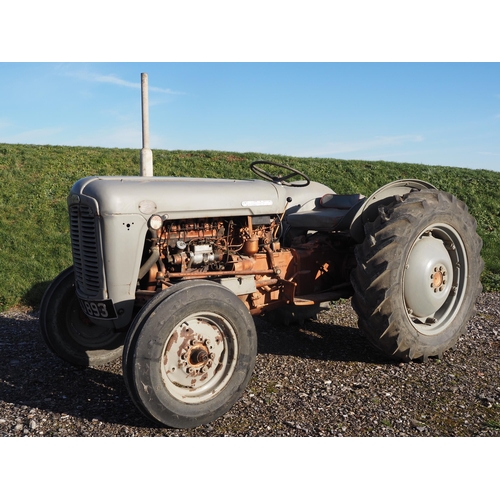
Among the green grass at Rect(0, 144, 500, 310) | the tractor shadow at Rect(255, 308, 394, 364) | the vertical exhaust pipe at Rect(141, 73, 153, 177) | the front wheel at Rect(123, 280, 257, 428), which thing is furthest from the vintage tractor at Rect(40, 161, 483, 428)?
the vertical exhaust pipe at Rect(141, 73, 153, 177)

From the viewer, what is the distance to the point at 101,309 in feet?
12.7

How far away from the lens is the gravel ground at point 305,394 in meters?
3.46

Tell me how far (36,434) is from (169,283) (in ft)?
4.50

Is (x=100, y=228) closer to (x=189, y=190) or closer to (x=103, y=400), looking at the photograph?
(x=189, y=190)

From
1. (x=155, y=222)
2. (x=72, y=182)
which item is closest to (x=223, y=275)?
(x=155, y=222)

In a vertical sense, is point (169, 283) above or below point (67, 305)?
above

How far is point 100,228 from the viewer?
12.1 feet

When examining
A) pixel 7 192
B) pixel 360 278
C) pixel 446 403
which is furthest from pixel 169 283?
pixel 7 192

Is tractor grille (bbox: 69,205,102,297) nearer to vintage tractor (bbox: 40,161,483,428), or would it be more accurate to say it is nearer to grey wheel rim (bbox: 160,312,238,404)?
vintage tractor (bbox: 40,161,483,428)

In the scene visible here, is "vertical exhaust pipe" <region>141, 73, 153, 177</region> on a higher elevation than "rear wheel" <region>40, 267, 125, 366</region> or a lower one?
higher

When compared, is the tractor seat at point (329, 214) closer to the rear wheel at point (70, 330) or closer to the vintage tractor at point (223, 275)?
the vintage tractor at point (223, 275)

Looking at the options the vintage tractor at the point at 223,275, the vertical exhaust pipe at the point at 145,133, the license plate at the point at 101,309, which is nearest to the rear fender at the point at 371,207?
the vintage tractor at the point at 223,275

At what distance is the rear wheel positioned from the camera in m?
4.50

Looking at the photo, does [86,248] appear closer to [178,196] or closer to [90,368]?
[178,196]
